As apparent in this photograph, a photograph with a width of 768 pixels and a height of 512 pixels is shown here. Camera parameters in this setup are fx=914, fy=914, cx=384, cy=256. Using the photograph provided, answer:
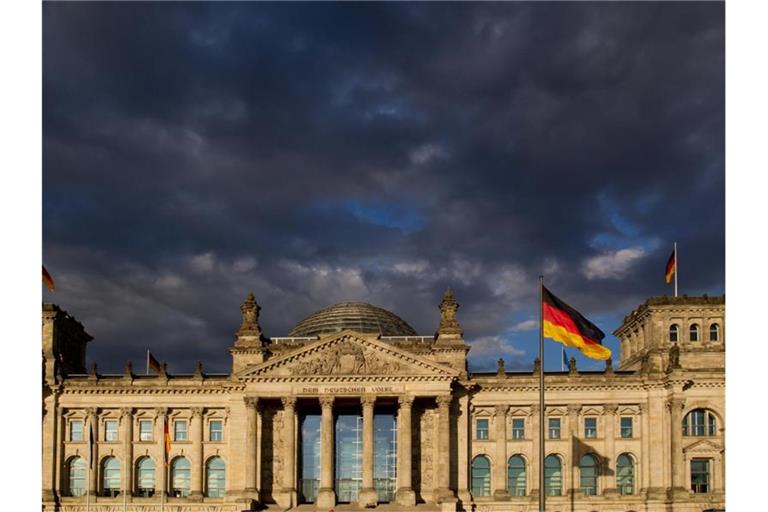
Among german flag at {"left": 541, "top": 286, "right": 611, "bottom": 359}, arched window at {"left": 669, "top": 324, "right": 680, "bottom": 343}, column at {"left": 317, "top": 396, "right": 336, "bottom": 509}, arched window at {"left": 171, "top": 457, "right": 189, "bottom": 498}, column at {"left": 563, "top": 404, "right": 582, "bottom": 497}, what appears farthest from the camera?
arched window at {"left": 669, "top": 324, "right": 680, "bottom": 343}

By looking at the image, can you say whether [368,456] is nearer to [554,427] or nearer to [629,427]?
[554,427]

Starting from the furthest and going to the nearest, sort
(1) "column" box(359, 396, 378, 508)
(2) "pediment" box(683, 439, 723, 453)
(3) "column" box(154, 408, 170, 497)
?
(3) "column" box(154, 408, 170, 497) → (2) "pediment" box(683, 439, 723, 453) → (1) "column" box(359, 396, 378, 508)

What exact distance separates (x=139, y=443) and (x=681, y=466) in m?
51.5

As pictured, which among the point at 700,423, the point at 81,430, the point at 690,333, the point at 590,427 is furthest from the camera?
the point at 690,333

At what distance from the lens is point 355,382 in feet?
276

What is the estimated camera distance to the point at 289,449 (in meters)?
84.5

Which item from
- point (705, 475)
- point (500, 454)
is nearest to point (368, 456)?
point (500, 454)

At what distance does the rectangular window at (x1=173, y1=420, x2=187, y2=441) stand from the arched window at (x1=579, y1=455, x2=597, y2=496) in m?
38.4

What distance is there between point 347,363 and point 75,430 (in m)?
28.1

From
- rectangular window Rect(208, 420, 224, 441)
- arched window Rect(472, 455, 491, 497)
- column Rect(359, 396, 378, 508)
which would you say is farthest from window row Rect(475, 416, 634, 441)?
rectangular window Rect(208, 420, 224, 441)

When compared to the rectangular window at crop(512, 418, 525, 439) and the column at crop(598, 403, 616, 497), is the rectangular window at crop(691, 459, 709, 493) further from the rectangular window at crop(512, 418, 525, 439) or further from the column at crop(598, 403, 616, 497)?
the rectangular window at crop(512, 418, 525, 439)

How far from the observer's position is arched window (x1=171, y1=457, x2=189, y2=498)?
88.8 metres

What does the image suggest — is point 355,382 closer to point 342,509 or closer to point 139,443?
point 342,509
